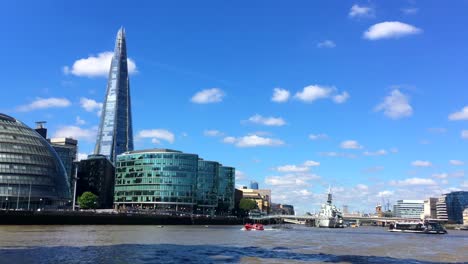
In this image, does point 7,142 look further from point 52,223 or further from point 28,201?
point 52,223

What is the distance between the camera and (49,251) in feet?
Result: 196

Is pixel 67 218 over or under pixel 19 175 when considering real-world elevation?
under

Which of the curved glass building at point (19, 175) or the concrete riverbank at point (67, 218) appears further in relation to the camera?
the curved glass building at point (19, 175)

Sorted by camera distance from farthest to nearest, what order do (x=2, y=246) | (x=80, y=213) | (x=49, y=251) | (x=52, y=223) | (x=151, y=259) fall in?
(x=80, y=213) < (x=52, y=223) < (x=2, y=246) < (x=49, y=251) < (x=151, y=259)

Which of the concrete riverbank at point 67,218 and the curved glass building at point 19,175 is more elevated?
the curved glass building at point 19,175

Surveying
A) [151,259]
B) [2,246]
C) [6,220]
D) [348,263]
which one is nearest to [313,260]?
[348,263]

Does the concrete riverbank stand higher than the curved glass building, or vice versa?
the curved glass building

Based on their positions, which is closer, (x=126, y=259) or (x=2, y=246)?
(x=126, y=259)

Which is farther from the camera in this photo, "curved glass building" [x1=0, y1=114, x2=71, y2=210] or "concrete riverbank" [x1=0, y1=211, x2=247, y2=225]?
"curved glass building" [x1=0, y1=114, x2=71, y2=210]

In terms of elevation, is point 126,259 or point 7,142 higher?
point 7,142

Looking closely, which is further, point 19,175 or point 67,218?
point 19,175

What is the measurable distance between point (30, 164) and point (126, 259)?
157462mm

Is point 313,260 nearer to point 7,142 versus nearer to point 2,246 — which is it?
point 2,246

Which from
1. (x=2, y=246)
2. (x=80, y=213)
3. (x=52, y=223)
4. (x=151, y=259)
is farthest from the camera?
(x=80, y=213)
